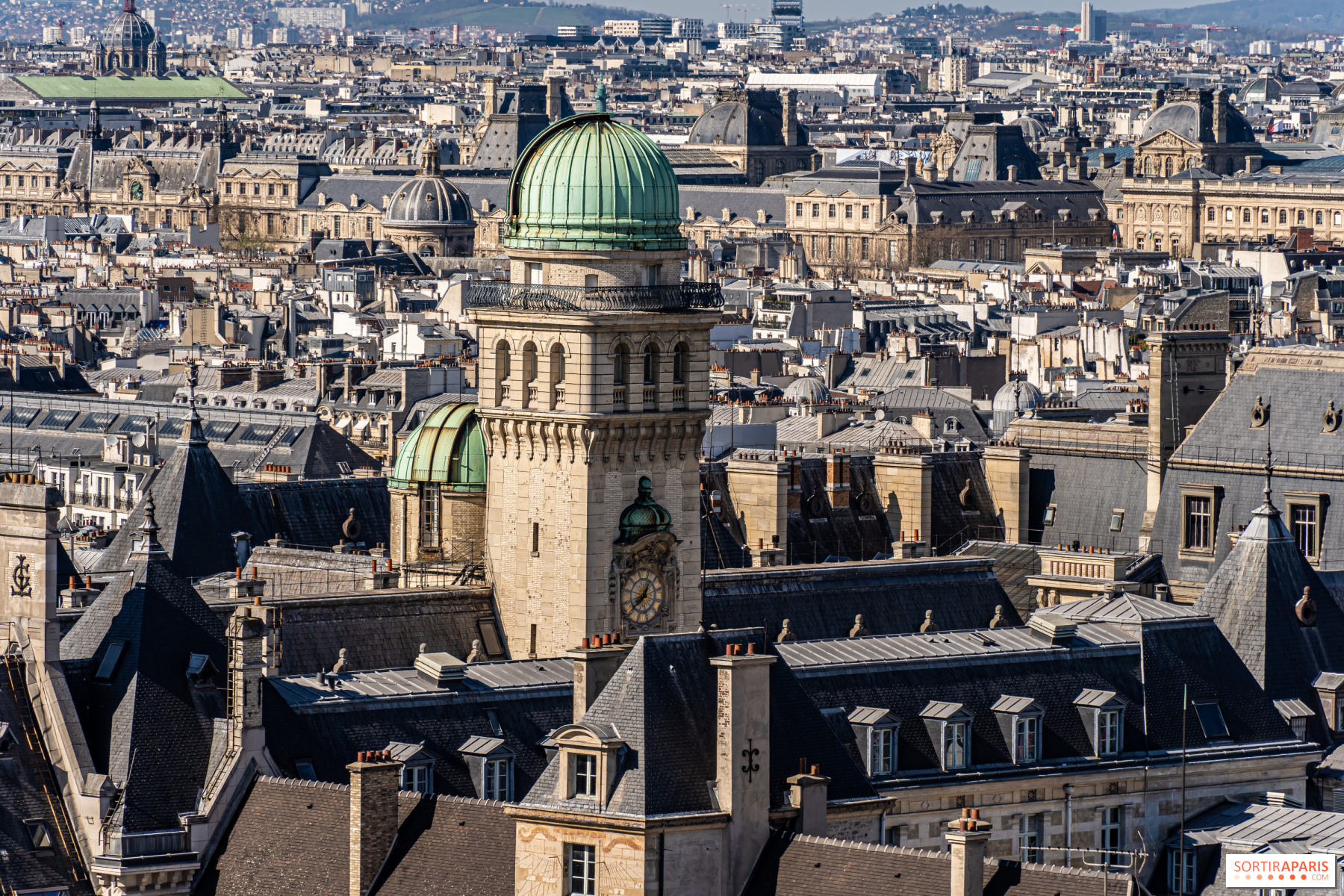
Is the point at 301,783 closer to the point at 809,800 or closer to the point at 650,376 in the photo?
the point at 809,800

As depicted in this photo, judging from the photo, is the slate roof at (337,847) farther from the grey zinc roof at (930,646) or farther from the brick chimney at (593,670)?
the grey zinc roof at (930,646)

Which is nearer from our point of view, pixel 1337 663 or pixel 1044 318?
pixel 1337 663

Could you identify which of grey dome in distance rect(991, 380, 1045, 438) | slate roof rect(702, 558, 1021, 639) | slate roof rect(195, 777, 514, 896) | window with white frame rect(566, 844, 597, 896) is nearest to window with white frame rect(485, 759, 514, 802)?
slate roof rect(195, 777, 514, 896)

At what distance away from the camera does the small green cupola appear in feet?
233

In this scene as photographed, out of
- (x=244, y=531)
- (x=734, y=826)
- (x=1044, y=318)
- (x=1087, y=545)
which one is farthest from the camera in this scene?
(x=1044, y=318)

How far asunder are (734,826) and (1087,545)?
45.0 meters

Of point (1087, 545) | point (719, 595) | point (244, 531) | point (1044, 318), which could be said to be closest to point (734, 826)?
point (719, 595)

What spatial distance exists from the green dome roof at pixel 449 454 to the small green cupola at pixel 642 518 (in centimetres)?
413

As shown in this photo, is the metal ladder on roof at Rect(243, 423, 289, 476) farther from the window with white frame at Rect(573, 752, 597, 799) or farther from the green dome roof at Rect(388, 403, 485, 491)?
the window with white frame at Rect(573, 752, 597, 799)

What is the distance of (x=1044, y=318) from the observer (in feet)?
627

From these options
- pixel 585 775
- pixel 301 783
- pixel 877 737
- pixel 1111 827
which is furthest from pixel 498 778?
pixel 585 775

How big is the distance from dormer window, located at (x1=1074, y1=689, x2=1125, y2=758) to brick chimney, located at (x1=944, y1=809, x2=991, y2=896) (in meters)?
15.8

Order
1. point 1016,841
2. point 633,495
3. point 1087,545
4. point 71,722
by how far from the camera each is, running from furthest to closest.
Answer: point 1087,545 → point 633,495 → point 1016,841 → point 71,722

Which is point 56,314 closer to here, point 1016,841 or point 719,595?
point 719,595
